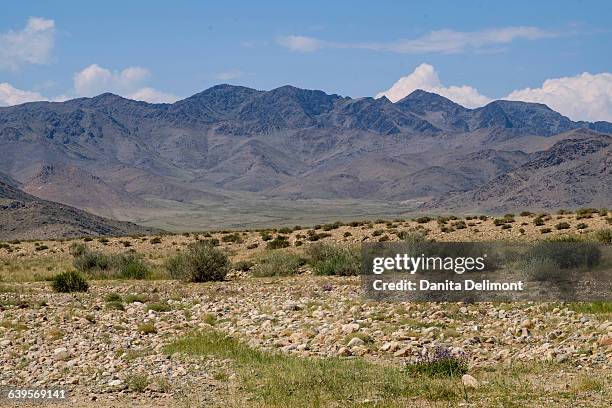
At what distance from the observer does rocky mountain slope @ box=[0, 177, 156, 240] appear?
115m

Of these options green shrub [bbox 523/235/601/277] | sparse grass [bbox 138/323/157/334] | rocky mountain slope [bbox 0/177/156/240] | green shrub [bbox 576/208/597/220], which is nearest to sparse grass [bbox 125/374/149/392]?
sparse grass [bbox 138/323/157/334]

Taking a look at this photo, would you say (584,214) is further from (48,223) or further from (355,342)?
(48,223)

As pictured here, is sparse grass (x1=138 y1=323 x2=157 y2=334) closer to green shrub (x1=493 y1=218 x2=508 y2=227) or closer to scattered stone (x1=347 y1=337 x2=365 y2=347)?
scattered stone (x1=347 y1=337 x2=365 y2=347)

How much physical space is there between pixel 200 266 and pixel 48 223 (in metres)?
102

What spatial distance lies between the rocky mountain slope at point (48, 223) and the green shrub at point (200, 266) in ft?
282

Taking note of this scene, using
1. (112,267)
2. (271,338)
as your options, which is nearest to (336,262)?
(112,267)

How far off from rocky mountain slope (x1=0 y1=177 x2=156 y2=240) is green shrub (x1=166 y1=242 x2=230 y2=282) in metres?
85.8

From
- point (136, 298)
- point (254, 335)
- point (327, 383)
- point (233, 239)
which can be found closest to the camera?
point (327, 383)

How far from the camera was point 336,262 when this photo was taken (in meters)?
27.3

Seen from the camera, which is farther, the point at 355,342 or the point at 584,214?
the point at 584,214

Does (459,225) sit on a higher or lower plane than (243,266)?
higher

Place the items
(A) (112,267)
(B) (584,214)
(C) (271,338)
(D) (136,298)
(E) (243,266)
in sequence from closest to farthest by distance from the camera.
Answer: (C) (271,338) < (D) (136,298) < (E) (243,266) < (A) (112,267) < (B) (584,214)

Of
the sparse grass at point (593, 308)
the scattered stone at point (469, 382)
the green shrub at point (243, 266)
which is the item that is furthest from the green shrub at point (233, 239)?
the scattered stone at point (469, 382)

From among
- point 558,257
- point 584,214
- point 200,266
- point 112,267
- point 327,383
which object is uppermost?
point 584,214
